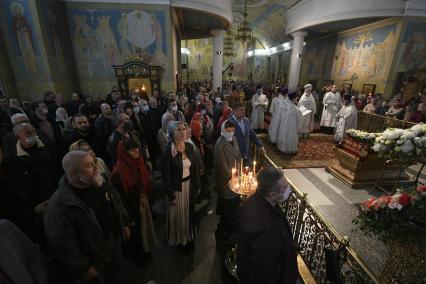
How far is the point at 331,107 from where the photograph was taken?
30.7ft

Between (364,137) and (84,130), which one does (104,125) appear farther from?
Result: (364,137)

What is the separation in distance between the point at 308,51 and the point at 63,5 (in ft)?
67.6

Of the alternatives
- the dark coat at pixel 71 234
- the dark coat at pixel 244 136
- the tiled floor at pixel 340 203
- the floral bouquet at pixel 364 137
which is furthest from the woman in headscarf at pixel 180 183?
the floral bouquet at pixel 364 137

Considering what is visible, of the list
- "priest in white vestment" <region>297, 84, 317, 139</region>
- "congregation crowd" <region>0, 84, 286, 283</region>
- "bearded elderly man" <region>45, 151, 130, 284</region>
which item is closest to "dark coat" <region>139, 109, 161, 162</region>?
"congregation crowd" <region>0, 84, 286, 283</region>

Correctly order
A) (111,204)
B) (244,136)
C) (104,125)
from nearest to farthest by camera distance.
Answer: (111,204) < (244,136) < (104,125)

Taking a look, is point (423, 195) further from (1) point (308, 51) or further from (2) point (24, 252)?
(1) point (308, 51)

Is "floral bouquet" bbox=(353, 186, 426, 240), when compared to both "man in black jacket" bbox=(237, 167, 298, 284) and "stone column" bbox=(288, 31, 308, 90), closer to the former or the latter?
"man in black jacket" bbox=(237, 167, 298, 284)

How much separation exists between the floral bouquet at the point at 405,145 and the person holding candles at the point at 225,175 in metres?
3.02

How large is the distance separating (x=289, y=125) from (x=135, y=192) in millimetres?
5550

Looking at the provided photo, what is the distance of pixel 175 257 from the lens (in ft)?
10.7

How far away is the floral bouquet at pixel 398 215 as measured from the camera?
194 centimetres

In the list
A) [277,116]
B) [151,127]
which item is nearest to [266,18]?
[277,116]

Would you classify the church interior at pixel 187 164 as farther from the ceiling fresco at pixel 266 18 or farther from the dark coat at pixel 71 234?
the ceiling fresco at pixel 266 18

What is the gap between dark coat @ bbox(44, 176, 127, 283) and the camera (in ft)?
5.87
